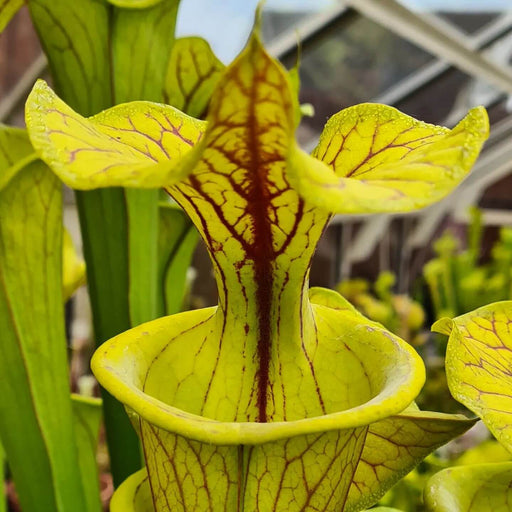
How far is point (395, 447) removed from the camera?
1.42ft

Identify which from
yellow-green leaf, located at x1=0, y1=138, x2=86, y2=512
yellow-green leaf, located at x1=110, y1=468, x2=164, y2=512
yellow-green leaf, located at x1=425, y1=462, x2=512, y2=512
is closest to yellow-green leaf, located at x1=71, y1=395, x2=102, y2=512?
yellow-green leaf, located at x1=0, y1=138, x2=86, y2=512

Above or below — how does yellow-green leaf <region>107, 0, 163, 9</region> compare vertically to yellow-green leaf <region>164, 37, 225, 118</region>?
above

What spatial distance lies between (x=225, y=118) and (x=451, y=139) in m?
0.11

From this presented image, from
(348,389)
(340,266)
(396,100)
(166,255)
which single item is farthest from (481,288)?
(348,389)

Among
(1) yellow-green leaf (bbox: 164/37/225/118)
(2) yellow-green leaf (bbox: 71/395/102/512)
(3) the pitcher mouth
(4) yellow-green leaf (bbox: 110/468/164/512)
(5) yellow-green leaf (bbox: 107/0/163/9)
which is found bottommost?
(2) yellow-green leaf (bbox: 71/395/102/512)

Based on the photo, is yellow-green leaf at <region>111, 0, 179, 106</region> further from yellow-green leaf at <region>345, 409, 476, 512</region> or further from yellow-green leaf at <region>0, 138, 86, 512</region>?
yellow-green leaf at <region>345, 409, 476, 512</region>

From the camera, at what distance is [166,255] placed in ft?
2.20

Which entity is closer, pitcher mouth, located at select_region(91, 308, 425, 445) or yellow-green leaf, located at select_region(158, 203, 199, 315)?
pitcher mouth, located at select_region(91, 308, 425, 445)

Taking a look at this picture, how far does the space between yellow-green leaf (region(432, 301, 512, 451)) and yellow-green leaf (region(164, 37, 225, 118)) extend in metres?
0.38

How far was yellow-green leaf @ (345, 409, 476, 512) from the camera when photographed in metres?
0.42

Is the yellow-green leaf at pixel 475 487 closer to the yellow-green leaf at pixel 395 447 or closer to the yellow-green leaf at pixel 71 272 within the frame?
the yellow-green leaf at pixel 395 447

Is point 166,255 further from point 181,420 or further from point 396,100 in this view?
point 396,100

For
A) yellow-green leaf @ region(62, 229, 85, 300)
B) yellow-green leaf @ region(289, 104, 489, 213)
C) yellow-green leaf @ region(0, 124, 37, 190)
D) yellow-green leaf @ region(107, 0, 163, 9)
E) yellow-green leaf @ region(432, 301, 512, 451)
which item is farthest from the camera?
yellow-green leaf @ region(62, 229, 85, 300)

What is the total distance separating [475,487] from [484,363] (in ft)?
0.32
